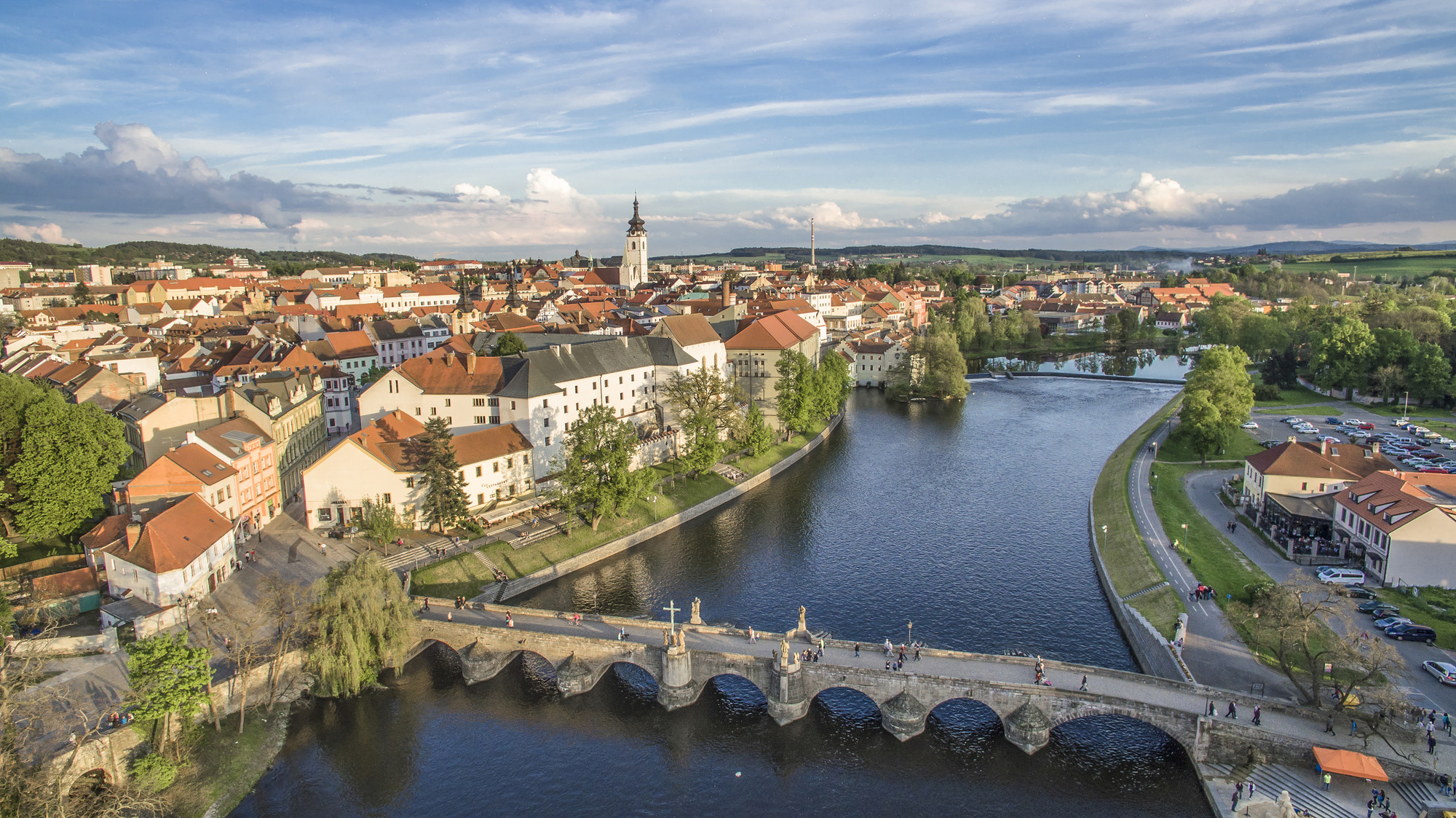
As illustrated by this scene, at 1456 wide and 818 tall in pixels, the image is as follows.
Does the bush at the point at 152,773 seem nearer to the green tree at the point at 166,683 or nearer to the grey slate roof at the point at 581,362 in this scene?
the green tree at the point at 166,683

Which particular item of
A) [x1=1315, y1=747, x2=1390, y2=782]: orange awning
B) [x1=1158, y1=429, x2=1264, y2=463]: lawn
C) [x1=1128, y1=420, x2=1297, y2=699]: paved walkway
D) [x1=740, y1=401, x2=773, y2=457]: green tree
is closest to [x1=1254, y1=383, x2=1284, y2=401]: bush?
[x1=1158, y1=429, x2=1264, y2=463]: lawn

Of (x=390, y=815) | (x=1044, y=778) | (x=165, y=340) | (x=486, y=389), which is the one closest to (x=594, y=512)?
(x=486, y=389)

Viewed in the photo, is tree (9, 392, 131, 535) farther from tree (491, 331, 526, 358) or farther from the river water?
tree (491, 331, 526, 358)

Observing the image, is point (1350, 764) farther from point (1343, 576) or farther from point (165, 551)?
point (165, 551)

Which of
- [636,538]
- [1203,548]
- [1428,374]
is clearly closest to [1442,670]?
[1203,548]

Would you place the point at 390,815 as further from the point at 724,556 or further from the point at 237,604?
the point at 724,556
